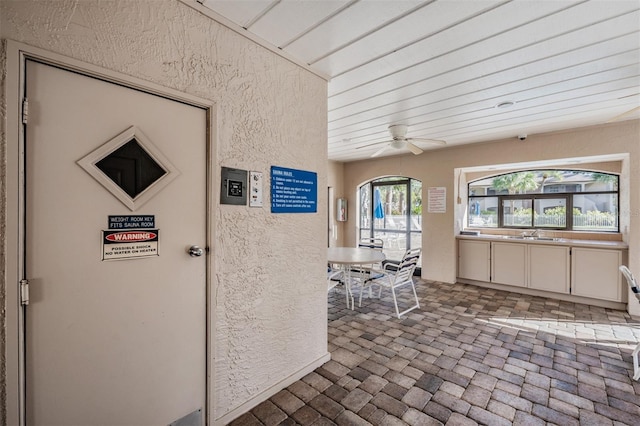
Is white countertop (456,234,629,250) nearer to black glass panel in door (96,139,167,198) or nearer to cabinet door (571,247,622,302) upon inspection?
cabinet door (571,247,622,302)

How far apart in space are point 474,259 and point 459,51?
3.92 metres

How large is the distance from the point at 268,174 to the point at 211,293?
0.84 meters

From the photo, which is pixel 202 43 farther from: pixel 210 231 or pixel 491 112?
pixel 491 112

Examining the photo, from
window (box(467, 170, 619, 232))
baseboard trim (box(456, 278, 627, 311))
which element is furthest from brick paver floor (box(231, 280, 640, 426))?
window (box(467, 170, 619, 232))

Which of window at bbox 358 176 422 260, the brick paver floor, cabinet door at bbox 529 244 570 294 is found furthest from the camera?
window at bbox 358 176 422 260

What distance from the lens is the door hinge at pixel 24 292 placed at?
3.54ft

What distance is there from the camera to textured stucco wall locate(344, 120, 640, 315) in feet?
11.5

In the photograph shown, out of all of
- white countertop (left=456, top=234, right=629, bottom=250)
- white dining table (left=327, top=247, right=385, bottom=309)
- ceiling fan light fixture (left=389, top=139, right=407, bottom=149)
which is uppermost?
ceiling fan light fixture (left=389, top=139, right=407, bottom=149)

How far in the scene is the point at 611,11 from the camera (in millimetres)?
1552

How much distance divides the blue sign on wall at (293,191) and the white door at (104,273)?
0.50 meters

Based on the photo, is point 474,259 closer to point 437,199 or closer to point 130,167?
point 437,199

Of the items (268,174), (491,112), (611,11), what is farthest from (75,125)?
(491,112)

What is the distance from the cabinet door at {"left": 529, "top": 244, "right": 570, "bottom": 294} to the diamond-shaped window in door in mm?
5037

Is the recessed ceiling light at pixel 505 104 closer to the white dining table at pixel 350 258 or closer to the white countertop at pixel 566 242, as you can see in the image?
the white dining table at pixel 350 258
